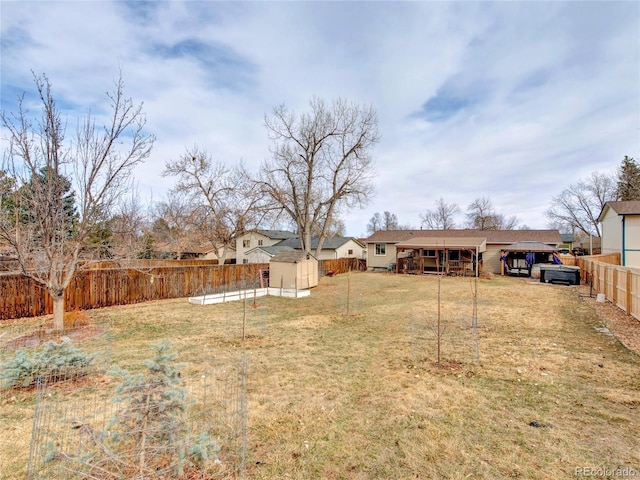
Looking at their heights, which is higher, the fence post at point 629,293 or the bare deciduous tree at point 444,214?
the bare deciduous tree at point 444,214

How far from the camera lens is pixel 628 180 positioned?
1328 inches

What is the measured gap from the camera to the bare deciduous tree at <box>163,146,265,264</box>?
23281 mm

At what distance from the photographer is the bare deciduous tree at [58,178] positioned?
6285 millimetres

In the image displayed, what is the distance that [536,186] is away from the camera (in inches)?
1160

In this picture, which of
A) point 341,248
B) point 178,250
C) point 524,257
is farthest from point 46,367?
point 341,248

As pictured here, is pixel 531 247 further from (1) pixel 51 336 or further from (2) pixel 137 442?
(1) pixel 51 336

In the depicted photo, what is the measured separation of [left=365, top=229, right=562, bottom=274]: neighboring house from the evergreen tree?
17125 mm

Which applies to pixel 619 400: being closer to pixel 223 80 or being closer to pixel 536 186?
pixel 223 80

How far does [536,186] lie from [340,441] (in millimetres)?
34225

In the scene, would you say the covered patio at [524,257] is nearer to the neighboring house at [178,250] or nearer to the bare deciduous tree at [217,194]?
the bare deciduous tree at [217,194]

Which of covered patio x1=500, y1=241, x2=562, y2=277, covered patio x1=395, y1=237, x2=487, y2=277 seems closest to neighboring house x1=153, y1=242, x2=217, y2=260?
covered patio x1=395, y1=237, x2=487, y2=277

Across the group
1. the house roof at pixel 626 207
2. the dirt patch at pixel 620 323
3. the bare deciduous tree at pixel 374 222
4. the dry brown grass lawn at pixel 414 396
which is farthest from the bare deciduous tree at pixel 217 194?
the bare deciduous tree at pixel 374 222

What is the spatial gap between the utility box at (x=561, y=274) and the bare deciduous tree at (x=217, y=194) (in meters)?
19.2

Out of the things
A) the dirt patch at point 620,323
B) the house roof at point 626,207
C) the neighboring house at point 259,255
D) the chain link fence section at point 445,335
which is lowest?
the chain link fence section at point 445,335
